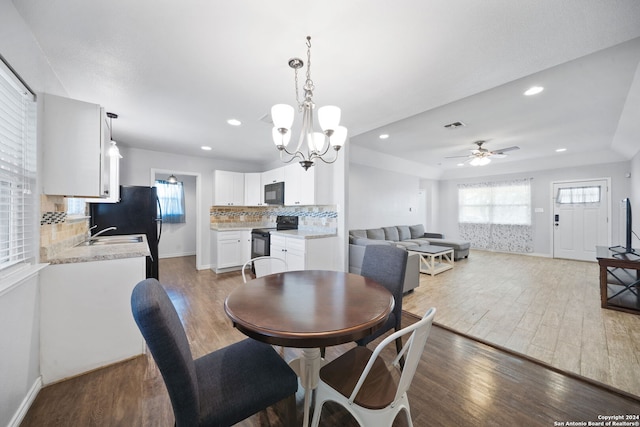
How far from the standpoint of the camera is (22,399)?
1.41 m

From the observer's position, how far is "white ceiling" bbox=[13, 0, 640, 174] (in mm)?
1352

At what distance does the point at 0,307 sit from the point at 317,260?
2.70 m

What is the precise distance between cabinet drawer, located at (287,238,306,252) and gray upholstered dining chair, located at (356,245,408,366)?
135 cm

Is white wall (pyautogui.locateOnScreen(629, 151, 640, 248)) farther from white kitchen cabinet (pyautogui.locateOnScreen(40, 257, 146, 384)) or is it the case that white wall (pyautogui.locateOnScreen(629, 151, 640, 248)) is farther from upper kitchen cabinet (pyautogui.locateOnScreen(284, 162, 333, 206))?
white kitchen cabinet (pyautogui.locateOnScreen(40, 257, 146, 384))

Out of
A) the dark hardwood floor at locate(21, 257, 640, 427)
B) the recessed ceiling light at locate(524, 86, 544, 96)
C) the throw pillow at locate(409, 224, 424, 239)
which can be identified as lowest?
the dark hardwood floor at locate(21, 257, 640, 427)

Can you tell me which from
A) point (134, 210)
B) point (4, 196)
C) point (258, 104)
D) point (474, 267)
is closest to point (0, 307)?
point (4, 196)

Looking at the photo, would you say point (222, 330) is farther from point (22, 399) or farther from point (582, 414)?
point (582, 414)

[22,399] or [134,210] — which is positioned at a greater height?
[134,210]

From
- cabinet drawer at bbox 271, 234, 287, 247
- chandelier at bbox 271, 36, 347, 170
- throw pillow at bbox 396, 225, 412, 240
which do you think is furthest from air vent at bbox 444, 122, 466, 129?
cabinet drawer at bbox 271, 234, 287, 247

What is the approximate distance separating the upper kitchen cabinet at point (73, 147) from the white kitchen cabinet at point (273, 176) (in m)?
2.70

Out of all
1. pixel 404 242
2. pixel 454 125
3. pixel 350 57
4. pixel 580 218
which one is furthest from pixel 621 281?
pixel 350 57

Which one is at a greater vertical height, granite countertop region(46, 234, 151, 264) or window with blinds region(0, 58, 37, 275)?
window with blinds region(0, 58, 37, 275)

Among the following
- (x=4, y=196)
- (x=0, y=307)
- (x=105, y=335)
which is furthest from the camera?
(x=105, y=335)

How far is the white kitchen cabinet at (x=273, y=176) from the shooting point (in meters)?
4.51
